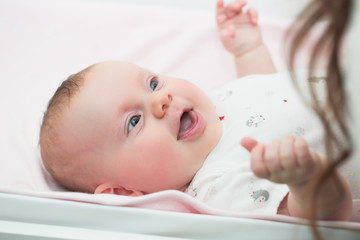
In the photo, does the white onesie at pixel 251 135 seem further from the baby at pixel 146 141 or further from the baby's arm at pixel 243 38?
the baby's arm at pixel 243 38

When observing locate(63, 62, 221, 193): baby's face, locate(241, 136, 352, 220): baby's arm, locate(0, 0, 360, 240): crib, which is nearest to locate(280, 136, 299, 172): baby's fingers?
locate(241, 136, 352, 220): baby's arm

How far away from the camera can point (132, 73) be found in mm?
886

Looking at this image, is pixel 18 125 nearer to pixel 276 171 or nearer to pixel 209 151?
pixel 209 151

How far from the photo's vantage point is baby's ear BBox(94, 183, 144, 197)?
0.83m

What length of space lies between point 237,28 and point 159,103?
18.2 inches

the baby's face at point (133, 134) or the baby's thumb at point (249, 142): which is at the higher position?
the baby's thumb at point (249, 142)

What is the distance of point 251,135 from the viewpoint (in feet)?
2.81

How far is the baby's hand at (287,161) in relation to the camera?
54 centimetres

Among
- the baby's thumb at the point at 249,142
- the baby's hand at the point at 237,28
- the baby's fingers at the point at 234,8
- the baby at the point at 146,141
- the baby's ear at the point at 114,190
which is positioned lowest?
the baby's ear at the point at 114,190

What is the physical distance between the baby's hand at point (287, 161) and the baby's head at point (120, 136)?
0.29m

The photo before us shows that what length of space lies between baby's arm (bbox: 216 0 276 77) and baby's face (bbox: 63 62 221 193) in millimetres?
337

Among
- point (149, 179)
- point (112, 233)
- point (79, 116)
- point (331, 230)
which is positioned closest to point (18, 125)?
point (79, 116)

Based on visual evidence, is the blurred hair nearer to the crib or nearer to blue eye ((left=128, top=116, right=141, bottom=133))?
the crib

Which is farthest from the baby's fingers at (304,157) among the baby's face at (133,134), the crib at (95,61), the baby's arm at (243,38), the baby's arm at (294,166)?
the baby's arm at (243,38)
